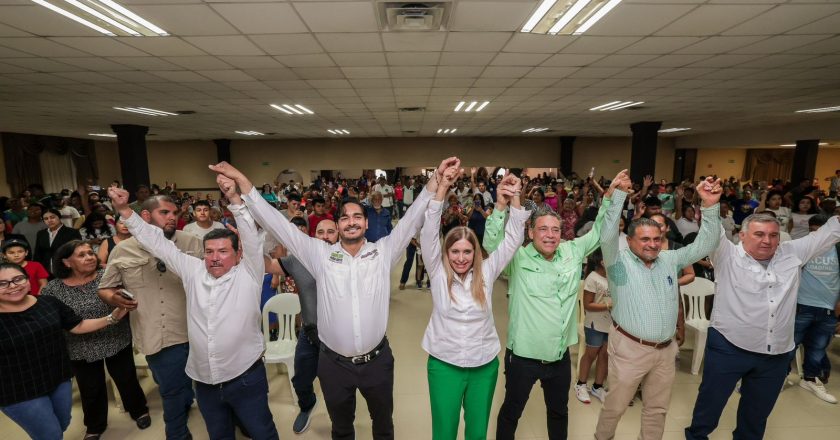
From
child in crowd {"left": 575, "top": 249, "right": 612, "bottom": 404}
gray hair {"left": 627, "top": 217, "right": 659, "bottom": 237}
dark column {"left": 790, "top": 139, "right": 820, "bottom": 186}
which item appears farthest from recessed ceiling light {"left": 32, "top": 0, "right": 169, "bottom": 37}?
dark column {"left": 790, "top": 139, "right": 820, "bottom": 186}

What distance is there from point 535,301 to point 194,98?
6537 mm

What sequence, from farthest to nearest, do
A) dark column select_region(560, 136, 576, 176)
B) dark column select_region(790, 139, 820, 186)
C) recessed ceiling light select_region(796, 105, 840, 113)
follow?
1. dark column select_region(560, 136, 576, 176)
2. dark column select_region(790, 139, 820, 186)
3. recessed ceiling light select_region(796, 105, 840, 113)

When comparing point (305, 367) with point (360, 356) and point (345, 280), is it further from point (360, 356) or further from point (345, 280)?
point (345, 280)

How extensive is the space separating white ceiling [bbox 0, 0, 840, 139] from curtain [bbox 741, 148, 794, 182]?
1415 cm

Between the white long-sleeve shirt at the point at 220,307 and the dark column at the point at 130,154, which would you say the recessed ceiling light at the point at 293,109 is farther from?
the white long-sleeve shirt at the point at 220,307

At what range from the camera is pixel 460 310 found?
2.04 meters

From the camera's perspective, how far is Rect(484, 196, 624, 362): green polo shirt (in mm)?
2162

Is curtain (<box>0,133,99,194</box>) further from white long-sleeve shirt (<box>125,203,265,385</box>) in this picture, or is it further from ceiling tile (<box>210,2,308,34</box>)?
white long-sleeve shirt (<box>125,203,265,385</box>)

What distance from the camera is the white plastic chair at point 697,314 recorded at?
3.54 m

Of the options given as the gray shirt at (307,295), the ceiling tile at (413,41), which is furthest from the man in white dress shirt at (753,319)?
the ceiling tile at (413,41)

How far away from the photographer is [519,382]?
2209 mm

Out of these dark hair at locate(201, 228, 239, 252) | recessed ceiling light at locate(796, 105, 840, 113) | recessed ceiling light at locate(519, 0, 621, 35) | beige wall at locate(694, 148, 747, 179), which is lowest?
dark hair at locate(201, 228, 239, 252)

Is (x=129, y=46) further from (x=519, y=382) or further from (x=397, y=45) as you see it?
(x=519, y=382)

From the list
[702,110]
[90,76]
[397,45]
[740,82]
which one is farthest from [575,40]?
[702,110]
